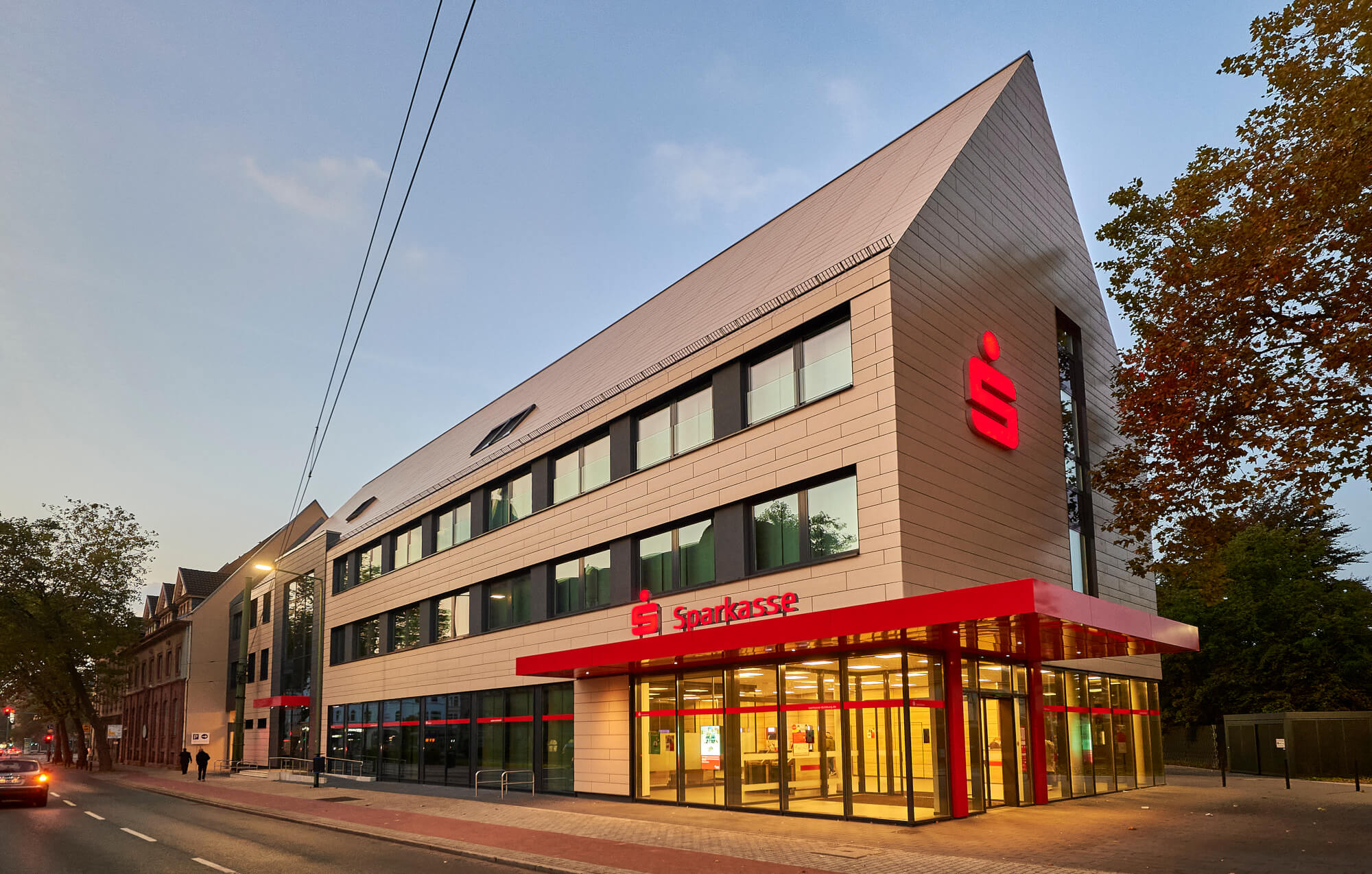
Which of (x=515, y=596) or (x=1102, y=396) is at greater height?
(x=1102, y=396)

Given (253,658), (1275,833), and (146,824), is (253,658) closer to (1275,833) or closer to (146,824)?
(146,824)

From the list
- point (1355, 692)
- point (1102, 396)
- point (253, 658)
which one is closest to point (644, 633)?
point (1102, 396)

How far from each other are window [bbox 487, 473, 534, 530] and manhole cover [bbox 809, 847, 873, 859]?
17165 millimetres

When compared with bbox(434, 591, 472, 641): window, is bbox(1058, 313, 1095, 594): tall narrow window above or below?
above

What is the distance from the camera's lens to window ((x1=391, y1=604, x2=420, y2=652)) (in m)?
37.8

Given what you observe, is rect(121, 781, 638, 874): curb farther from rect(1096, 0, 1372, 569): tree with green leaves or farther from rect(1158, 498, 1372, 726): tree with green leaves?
rect(1158, 498, 1372, 726): tree with green leaves

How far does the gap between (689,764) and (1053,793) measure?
27.0 feet

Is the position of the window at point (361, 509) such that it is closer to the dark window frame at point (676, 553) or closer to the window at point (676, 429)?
the window at point (676, 429)

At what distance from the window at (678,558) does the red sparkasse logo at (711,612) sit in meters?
0.49

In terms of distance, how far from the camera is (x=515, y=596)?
31375mm

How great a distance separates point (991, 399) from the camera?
70.8ft

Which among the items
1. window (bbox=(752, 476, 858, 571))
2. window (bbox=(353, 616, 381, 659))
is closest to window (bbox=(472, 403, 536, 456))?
window (bbox=(353, 616, 381, 659))

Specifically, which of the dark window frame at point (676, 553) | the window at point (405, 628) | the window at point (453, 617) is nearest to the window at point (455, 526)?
the window at point (453, 617)

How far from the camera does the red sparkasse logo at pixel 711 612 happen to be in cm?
2044
